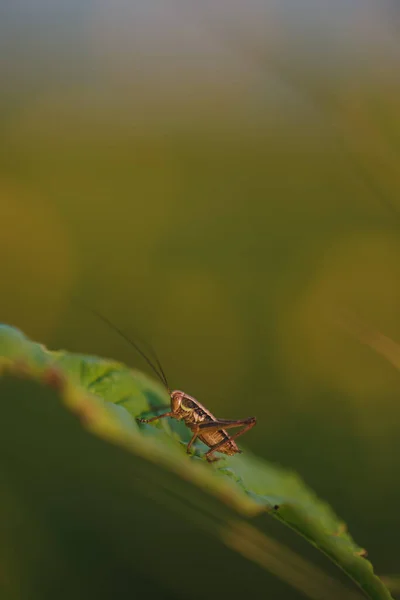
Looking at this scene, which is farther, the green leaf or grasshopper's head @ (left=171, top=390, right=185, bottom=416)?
grasshopper's head @ (left=171, top=390, right=185, bottom=416)

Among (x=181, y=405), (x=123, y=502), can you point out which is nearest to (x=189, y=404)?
(x=181, y=405)

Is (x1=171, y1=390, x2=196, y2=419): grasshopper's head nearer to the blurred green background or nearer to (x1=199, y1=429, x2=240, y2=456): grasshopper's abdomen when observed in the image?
(x1=199, y1=429, x2=240, y2=456): grasshopper's abdomen

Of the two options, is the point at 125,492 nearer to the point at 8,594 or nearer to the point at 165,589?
the point at 165,589

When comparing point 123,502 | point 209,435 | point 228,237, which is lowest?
point 123,502

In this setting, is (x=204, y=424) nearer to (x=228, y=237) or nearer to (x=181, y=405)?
(x=181, y=405)

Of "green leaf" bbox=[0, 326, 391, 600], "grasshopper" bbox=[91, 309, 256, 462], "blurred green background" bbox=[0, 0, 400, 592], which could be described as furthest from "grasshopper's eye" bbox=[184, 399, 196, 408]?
"blurred green background" bbox=[0, 0, 400, 592]

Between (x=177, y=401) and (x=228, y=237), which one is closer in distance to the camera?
(x=177, y=401)

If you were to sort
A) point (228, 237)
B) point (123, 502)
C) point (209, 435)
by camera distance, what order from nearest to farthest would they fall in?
point (209, 435), point (123, 502), point (228, 237)
